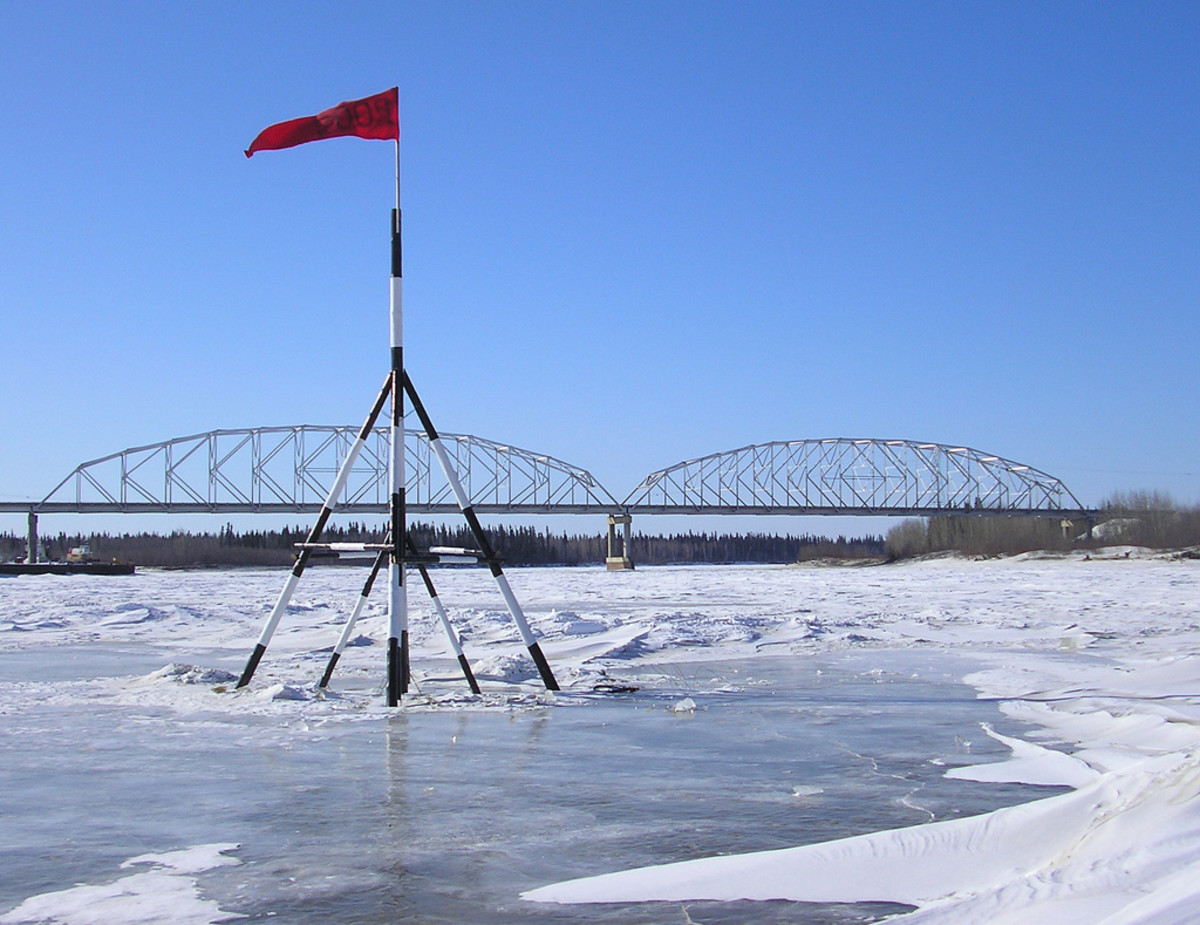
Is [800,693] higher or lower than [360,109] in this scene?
lower

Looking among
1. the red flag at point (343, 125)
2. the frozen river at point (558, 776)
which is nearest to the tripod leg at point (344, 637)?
the frozen river at point (558, 776)

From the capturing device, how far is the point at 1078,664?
11891mm

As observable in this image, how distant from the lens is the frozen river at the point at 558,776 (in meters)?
3.98

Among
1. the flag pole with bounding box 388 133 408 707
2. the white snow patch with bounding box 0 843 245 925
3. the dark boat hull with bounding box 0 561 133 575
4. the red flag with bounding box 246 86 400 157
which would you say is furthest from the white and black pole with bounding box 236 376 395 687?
the dark boat hull with bounding box 0 561 133 575

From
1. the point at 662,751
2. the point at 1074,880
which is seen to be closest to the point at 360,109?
the point at 662,751

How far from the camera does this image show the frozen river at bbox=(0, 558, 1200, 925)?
157 inches

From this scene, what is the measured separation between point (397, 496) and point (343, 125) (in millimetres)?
3609

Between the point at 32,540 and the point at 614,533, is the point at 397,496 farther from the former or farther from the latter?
the point at 614,533

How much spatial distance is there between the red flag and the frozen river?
16.8ft

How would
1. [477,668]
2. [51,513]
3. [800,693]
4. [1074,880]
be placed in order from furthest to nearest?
[51,513] → [477,668] → [800,693] → [1074,880]

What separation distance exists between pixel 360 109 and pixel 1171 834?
917cm

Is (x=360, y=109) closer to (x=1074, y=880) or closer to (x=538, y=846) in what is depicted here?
(x=538, y=846)

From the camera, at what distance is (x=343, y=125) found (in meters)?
10.4

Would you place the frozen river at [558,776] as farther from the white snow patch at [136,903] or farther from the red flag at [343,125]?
the red flag at [343,125]
